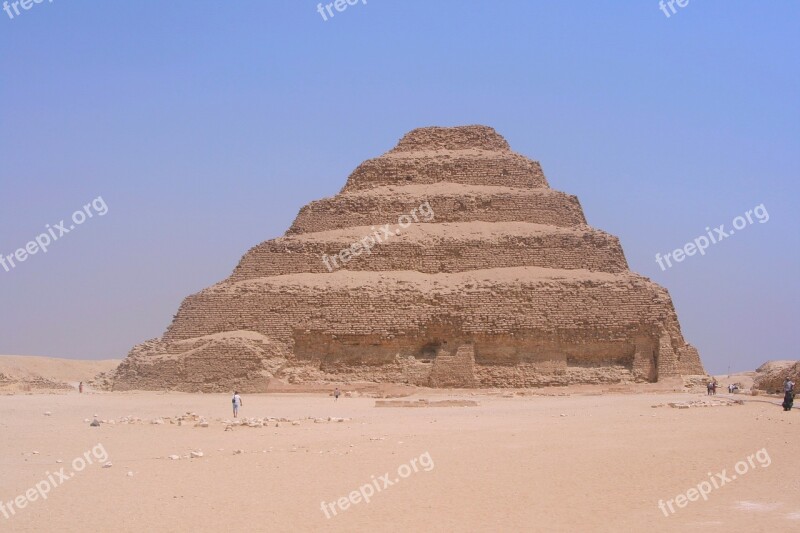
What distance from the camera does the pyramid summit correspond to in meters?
35.5

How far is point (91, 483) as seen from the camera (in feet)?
45.1

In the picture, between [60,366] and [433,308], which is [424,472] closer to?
[433,308]

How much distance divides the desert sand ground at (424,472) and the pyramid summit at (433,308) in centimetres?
1110

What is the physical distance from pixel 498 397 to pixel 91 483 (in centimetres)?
1978

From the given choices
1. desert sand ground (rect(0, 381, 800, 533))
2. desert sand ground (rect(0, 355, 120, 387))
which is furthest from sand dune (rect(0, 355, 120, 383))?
desert sand ground (rect(0, 381, 800, 533))

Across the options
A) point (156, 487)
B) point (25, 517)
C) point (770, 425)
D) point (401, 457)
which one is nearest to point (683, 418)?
point (770, 425)

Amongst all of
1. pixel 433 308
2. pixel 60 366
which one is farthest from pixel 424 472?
pixel 60 366

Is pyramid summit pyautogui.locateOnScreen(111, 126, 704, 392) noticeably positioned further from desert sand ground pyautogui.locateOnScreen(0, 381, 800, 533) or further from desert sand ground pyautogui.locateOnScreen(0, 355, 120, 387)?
desert sand ground pyautogui.locateOnScreen(0, 355, 120, 387)

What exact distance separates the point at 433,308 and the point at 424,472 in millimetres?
22010

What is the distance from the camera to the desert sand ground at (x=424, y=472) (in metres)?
11.3

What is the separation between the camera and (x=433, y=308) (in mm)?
36250

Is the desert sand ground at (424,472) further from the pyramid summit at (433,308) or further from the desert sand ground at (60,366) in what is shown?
the desert sand ground at (60,366)

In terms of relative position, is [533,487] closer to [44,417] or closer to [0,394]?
[44,417]

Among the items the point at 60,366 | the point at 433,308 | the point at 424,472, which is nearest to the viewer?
the point at 424,472
